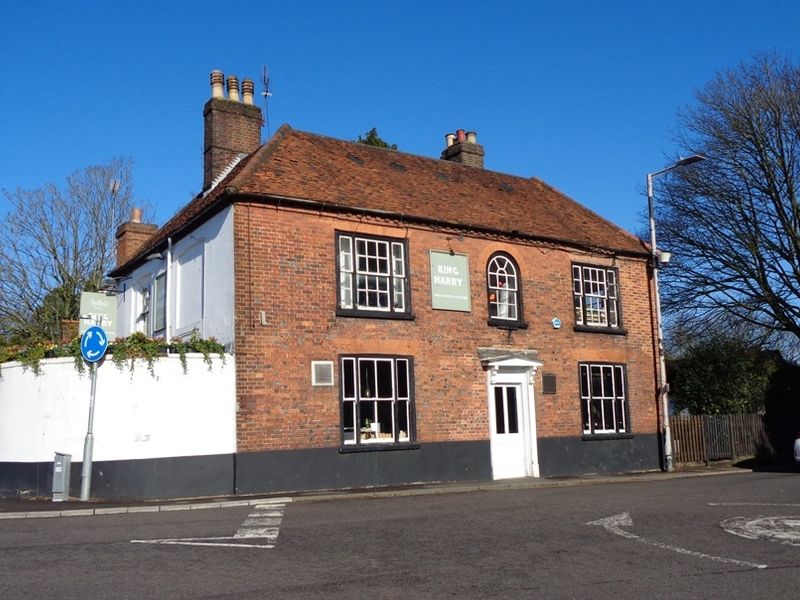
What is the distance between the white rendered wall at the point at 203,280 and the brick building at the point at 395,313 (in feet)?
0.22

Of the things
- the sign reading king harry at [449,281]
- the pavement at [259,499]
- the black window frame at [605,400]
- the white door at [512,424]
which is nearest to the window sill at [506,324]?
the sign reading king harry at [449,281]

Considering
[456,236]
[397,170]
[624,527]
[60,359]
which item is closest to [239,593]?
[624,527]

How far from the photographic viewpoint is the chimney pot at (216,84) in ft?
71.7

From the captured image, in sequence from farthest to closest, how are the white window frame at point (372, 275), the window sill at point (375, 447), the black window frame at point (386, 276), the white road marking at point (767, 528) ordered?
the white window frame at point (372, 275) → the black window frame at point (386, 276) → the window sill at point (375, 447) → the white road marking at point (767, 528)

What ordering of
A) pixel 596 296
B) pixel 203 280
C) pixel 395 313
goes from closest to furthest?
pixel 203 280 → pixel 395 313 → pixel 596 296

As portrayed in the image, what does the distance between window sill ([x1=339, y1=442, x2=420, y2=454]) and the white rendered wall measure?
334 centimetres

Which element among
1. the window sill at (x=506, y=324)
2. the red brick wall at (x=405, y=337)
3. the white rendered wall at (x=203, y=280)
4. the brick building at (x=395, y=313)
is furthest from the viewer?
the window sill at (x=506, y=324)

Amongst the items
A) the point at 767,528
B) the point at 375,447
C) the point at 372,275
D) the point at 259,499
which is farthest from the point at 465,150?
the point at 767,528

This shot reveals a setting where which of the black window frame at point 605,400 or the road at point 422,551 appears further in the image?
the black window frame at point 605,400

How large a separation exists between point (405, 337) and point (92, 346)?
6798 mm

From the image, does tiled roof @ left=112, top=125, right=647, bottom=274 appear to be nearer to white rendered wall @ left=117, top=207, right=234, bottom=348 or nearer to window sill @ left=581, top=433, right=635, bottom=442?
white rendered wall @ left=117, top=207, right=234, bottom=348

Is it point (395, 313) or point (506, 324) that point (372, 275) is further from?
point (506, 324)

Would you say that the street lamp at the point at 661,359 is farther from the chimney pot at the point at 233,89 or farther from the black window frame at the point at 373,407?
the chimney pot at the point at 233,89

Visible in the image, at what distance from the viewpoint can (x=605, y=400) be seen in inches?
853
